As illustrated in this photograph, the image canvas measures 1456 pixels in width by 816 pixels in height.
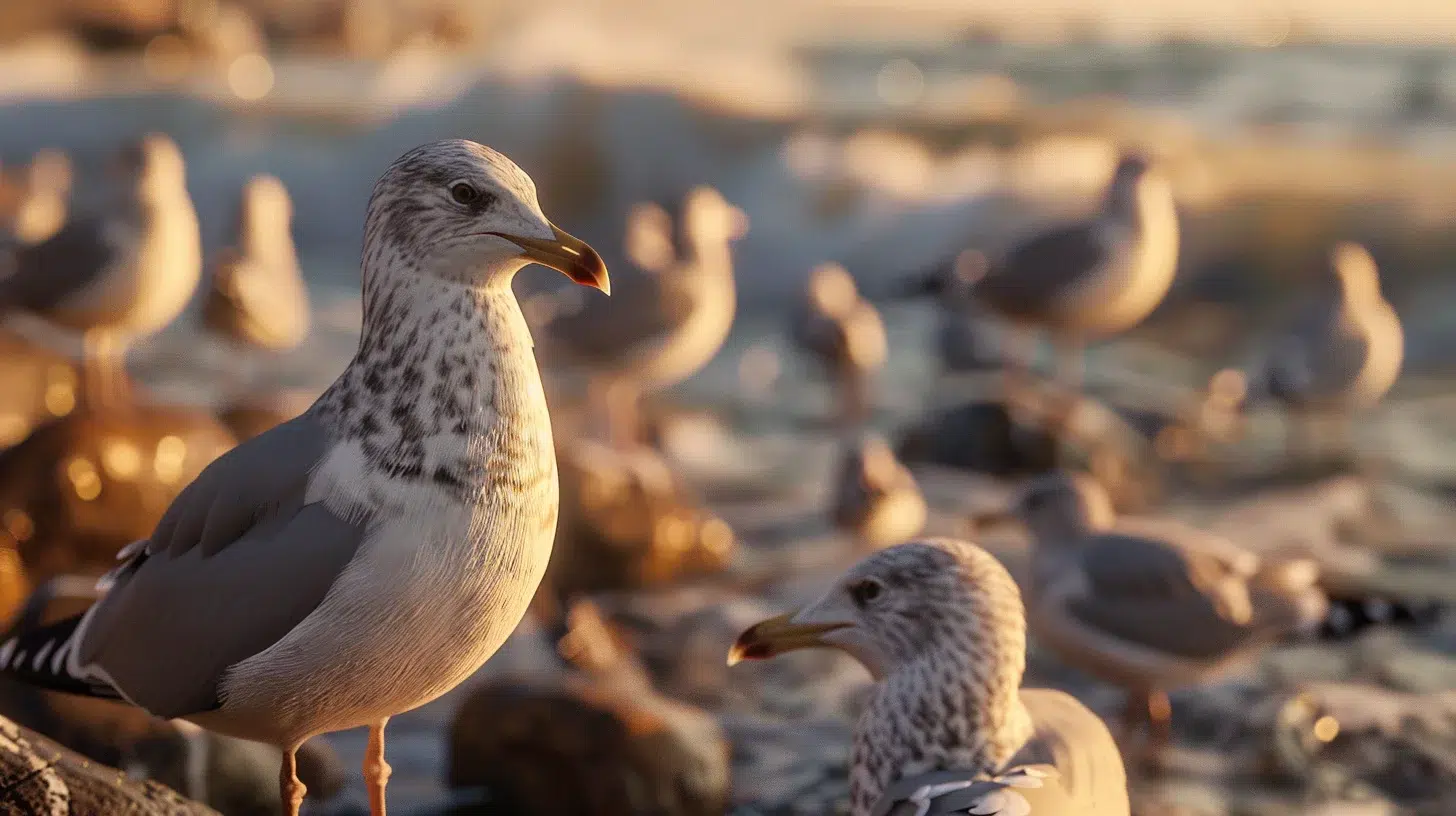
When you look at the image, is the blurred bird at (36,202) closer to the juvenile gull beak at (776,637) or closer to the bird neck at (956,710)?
the juvenile gull beak at (776,637)

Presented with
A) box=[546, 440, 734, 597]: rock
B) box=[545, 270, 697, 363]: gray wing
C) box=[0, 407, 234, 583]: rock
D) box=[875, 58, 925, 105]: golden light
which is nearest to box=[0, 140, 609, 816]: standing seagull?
box=[0, 407, 234, 583]: rock

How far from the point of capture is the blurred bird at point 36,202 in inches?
427

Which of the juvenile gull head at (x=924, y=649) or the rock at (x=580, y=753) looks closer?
the juvenile gull head at (x=924, y=649)

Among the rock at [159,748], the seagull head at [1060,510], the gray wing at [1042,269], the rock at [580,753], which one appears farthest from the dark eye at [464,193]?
the gray wing at [1042,269]

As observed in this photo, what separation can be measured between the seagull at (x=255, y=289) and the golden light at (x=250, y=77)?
16.2m

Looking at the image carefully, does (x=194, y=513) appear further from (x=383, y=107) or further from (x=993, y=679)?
(x=383, y=107)

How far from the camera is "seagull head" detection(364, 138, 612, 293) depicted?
269 cm

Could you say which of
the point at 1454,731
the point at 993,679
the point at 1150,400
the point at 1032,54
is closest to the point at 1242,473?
the point at 1150,400

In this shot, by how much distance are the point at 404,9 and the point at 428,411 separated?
30.2m

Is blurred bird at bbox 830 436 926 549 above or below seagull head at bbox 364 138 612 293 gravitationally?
below

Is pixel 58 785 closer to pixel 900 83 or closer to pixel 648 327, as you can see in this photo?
pixel 648 327

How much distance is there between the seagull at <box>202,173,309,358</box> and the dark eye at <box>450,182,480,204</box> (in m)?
7.04

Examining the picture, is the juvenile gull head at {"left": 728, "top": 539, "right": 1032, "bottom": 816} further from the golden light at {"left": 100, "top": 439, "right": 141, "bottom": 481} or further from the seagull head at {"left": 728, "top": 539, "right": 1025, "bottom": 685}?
the golden light at {"left": 100, "top": 439, "right": 141, "bottom": 481}

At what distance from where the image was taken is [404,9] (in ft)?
104
